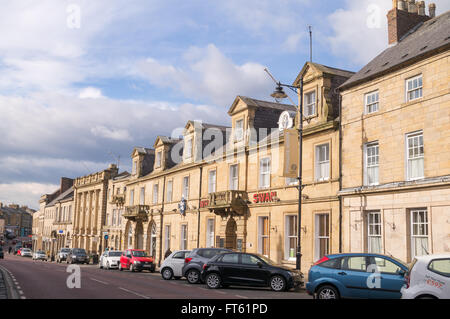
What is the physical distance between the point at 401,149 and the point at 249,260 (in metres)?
8.23

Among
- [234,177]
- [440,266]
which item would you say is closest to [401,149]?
[440,266]

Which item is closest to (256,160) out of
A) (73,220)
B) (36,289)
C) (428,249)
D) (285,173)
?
(285,173)

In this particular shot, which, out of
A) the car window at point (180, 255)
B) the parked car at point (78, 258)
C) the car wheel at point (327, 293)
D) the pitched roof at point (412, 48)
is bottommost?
the parked car at point (78, 258)

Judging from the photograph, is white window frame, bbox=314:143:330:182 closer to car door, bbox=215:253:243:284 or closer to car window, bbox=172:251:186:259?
car door, bbox=215:253:243:284

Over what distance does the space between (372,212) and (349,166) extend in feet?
8.57

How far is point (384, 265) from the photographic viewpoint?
13.9 meters

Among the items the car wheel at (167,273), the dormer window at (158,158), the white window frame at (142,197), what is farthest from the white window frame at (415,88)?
the white window frame at (142,197)

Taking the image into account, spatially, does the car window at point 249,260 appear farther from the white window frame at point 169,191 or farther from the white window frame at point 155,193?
the white window frame at point 155,193

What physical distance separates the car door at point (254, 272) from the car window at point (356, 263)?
5439 millimetres

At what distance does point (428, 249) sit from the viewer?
61.7 feet

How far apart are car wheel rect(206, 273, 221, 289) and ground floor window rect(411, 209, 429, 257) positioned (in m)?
8.23

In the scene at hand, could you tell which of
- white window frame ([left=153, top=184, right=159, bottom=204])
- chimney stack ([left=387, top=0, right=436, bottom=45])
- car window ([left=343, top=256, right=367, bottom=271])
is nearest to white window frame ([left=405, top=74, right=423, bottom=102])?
chimney stack ([left=387, top=0, right=436, bottom=45])

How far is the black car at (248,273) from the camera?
19.0 metres

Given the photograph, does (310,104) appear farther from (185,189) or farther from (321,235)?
(185,189)
